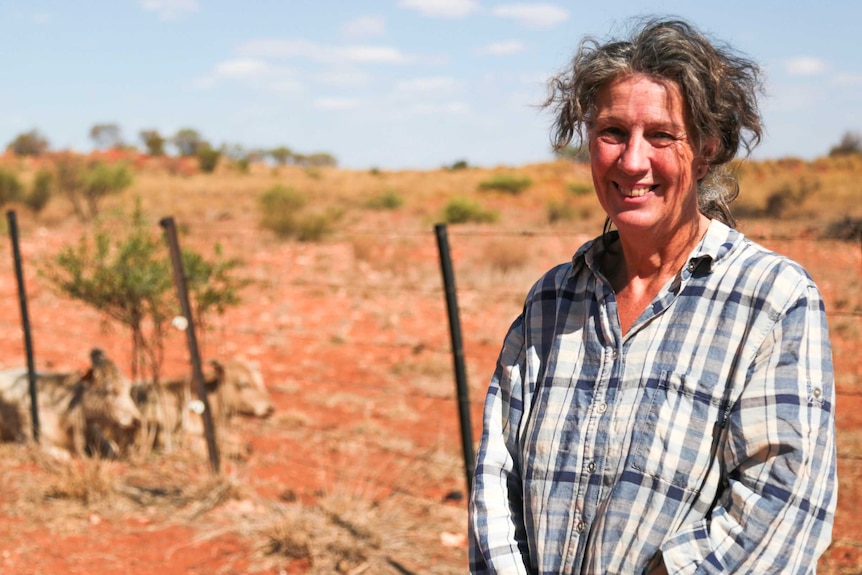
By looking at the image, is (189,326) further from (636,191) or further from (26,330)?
(636,191)

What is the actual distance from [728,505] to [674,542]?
112mm

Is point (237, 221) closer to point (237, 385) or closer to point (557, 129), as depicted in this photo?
point (237, 385)

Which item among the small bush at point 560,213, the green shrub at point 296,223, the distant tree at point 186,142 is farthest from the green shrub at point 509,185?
the distant tree at point 186,142

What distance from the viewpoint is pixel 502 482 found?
184cm

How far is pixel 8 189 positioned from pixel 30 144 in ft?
100

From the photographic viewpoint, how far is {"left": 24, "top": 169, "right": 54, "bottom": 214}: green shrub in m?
22.4

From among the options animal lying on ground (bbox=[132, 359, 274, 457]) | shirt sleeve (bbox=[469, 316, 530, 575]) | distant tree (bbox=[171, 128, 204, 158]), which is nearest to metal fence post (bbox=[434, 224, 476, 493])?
shirt sleeve (bbox=[469, 316, 530, 575])

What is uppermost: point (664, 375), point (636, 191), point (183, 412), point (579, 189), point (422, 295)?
point (579, 189)

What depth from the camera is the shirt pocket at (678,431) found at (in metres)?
1.50

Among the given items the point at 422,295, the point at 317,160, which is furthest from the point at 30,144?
the point at 422,295

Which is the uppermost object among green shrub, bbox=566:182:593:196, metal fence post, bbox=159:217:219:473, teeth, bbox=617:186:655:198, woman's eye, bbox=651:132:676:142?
green shrub, bbox=566:182:593:196

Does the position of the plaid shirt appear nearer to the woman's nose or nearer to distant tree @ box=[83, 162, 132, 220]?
the woman's nose

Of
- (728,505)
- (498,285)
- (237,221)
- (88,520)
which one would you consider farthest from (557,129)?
(237,221)

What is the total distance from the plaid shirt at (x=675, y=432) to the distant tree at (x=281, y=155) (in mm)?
55829
